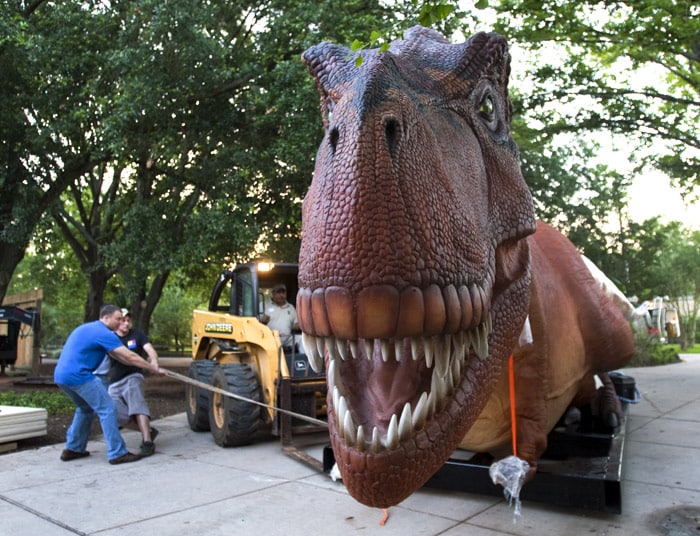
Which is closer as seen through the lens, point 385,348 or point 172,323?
point 385,348

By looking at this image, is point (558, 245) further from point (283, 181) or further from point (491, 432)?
point (283, 181)

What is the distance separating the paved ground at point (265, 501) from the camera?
391 cm

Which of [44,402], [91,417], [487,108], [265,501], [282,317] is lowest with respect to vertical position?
[265,501]

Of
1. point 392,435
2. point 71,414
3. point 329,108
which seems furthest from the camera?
point 71,414

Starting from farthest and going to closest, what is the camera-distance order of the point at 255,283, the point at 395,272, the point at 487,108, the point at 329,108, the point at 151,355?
the point at 255,283 < the point at 151,355 < the point at 487,108 < the point at 329,108 < the point at 395,272

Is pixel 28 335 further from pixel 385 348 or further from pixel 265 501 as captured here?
pixel 385 348

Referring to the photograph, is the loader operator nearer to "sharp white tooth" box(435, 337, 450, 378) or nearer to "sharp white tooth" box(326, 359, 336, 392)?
"sharp white tooth" box(326, 359, 336, 392)

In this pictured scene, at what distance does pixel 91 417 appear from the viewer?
21.1 feet

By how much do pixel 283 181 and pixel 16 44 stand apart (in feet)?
15.9

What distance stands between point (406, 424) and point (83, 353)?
5485 mm

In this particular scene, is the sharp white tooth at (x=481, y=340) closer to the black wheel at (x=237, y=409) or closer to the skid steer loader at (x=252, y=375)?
the skid steer loader at (x=252, y=375)

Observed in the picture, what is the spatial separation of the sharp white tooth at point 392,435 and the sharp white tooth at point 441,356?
18 centimetres

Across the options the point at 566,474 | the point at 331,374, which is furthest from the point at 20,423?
the point at 331,374

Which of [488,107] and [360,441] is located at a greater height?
[488,107]
